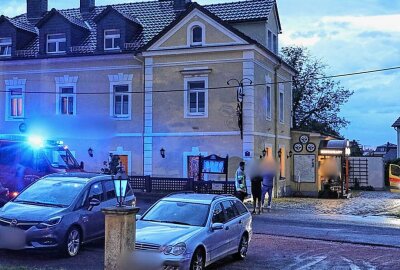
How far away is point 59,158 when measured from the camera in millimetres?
19109

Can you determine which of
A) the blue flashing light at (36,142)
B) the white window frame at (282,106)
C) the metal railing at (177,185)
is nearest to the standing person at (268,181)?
the metal railing at (177,185)

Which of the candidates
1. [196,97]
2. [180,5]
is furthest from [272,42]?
[196,97]

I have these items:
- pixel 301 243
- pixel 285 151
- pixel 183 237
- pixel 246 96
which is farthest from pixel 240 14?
pixel 183 237

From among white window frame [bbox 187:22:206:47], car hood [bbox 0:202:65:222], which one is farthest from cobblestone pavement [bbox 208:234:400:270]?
white window frame [bbox 187:22:206:47]

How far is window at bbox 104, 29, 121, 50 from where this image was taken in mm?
29306

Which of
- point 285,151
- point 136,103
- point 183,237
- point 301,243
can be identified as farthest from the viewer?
point 285,151

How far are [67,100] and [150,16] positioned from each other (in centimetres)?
693

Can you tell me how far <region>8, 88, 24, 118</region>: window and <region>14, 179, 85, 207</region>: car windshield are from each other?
751 inches

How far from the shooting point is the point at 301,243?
14.4 meters

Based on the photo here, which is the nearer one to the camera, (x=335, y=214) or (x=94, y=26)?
(x=335, y=214)

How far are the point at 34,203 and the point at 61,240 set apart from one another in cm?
143

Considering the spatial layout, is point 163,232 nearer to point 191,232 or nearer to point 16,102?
point 191,232

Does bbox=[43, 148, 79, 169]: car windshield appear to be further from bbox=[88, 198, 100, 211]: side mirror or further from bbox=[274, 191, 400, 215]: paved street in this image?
bbox=[274, 191, 400, 215]: paved street

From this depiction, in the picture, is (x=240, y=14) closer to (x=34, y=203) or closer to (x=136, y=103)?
(x=136, y=103)
